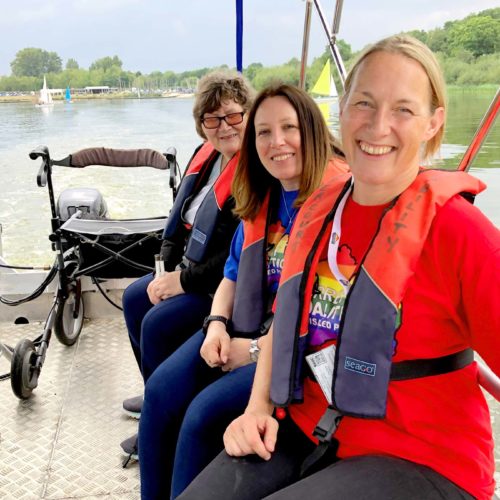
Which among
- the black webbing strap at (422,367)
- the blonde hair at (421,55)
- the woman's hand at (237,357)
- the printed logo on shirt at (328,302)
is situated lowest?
the woman's hand at (237,357)

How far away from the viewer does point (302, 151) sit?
1447 mm

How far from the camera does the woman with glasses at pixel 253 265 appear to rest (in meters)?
1.41

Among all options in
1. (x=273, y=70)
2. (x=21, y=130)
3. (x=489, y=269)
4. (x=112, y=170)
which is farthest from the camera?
(x=21, y=130)

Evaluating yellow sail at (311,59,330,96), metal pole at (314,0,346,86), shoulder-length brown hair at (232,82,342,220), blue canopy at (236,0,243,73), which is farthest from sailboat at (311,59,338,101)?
shoulder-length brown hair at (232,82,342,220)

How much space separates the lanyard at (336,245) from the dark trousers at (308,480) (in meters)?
0.31

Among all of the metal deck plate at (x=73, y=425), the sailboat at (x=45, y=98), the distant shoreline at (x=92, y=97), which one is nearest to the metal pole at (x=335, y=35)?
the metal deck plate at (x=73, y=425)

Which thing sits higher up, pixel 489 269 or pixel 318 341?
pixel 489 269

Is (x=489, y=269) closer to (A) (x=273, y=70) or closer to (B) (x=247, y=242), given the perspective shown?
(B) (x=247, y=242)

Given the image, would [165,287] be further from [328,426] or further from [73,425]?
[328,426]

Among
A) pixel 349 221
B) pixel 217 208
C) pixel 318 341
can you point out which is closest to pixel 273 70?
pixel 217 208

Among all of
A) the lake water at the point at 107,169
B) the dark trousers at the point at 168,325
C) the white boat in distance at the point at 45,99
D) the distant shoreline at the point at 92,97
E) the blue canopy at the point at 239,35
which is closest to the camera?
the dark trousers at the point at 168,325

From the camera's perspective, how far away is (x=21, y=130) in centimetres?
1065

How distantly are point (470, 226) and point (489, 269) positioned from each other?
0.28 feet

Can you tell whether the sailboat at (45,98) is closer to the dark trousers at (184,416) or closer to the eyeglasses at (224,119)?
the eyeglasses at (224,119)
